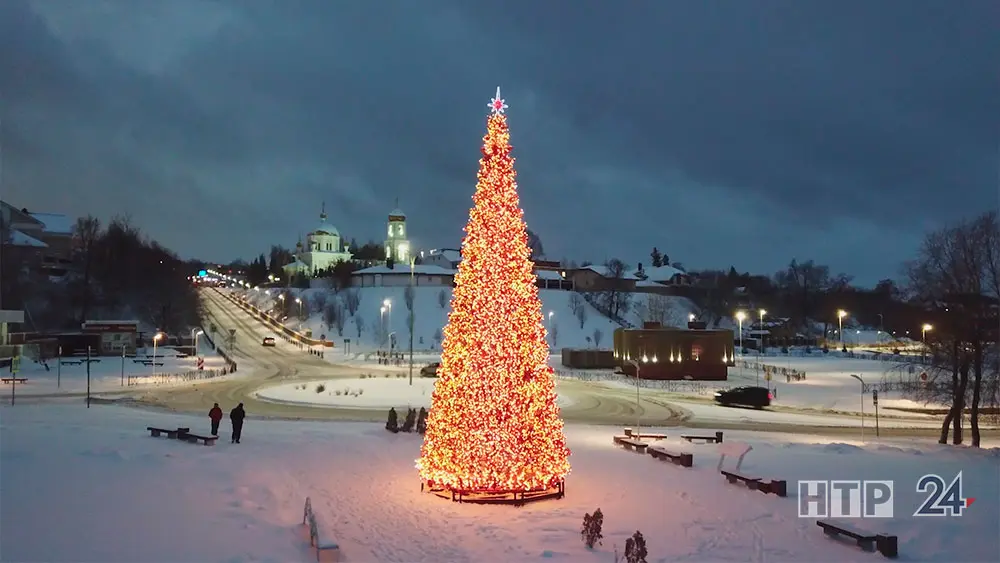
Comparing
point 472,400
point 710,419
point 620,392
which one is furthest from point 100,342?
point 472,400

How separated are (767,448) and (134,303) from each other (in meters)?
98.1

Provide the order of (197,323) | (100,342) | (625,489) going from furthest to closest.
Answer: (197,323) < (100,342) < (625,489)

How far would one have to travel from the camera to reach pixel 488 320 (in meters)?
15.8

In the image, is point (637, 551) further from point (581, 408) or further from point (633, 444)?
point (581, 408)

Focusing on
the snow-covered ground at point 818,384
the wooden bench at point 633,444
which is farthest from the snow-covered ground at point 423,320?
the wooden bench at point 633,444

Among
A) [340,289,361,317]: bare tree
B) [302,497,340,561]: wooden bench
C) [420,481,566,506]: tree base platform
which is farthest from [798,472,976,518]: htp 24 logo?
[340,289,361,317]: bare tree

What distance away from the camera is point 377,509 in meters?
15.1

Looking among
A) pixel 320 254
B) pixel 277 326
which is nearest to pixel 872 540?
pixel 277 326

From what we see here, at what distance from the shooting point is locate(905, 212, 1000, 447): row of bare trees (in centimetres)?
2764

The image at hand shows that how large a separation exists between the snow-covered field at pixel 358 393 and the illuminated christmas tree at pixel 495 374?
76.6 feet

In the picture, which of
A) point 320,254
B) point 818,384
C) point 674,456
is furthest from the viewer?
point 320,254

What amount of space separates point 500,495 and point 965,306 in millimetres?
23134

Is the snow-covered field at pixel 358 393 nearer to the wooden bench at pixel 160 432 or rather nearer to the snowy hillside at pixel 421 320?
the wooden bench at pixel 160 432

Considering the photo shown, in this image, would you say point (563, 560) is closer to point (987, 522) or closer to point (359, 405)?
point (987, 522)
